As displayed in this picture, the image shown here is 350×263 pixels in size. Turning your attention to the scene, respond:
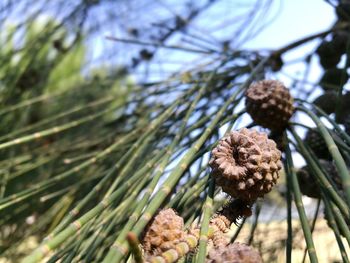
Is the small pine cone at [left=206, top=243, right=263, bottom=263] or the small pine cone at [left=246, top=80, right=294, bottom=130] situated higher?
the small pine cone at [left=246, top=80, right=294, bottom=130]

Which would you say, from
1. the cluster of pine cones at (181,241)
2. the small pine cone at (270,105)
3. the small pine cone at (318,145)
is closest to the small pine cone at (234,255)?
the cluster of pine cones at (181,241)

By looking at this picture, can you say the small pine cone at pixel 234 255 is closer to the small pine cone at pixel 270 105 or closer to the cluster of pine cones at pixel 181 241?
the cluster of pine cones at pixel 181 241

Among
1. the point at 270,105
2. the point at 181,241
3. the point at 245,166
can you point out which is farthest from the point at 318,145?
the point at 181,241

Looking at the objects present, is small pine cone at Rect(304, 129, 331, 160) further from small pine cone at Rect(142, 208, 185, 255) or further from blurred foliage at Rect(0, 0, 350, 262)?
small pine cone at Rect(142, 208, 185, 255)

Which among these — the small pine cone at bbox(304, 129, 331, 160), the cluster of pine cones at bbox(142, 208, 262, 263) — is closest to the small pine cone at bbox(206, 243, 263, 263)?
the cluster of pine cones at bbox(142, 208, 262, 263)

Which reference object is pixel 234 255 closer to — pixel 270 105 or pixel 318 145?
pixel 270 105

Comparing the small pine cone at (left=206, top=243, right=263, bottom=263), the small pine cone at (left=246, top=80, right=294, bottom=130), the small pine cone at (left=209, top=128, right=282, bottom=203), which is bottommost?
the small pine cone at (left=206, top=243, right=263, bottom=263)
